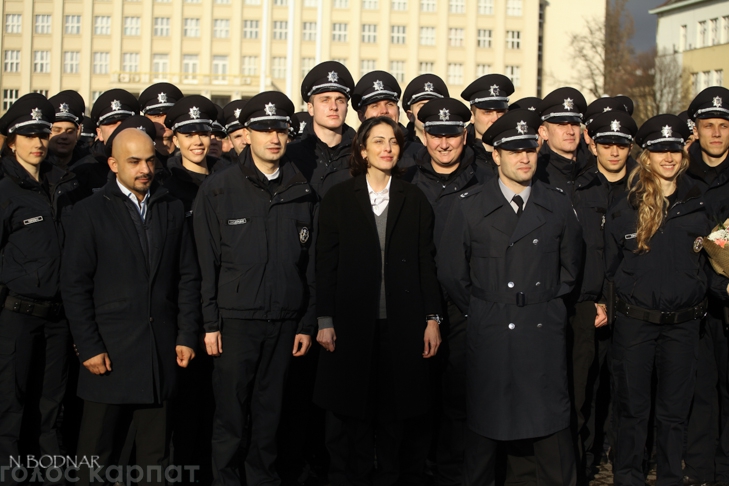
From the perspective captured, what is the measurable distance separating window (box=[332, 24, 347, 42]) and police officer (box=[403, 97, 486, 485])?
255 feet

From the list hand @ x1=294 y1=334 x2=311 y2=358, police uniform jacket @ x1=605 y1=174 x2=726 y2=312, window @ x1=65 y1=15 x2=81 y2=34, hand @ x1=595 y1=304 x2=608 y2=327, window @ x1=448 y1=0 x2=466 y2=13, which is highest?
window @ x1=448 y1=0 x2=466 y2=13

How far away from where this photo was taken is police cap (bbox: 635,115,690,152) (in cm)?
664

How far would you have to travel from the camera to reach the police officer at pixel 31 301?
6117mm

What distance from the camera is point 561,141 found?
7574mm

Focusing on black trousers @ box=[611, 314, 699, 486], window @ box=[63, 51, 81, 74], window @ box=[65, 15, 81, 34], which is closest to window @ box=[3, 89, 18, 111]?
window @ box=[63, 51, 81, 74]

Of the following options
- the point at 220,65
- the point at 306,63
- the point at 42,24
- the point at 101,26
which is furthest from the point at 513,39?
the point at 42,24

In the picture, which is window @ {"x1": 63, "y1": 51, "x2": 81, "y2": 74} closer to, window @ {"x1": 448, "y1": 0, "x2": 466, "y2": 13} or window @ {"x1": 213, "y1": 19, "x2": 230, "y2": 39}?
window @ {"x1": 213, "y1": 19, "x2": 230, "y2": 39}

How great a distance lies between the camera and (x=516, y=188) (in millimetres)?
6000

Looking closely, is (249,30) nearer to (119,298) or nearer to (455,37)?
(455,37)

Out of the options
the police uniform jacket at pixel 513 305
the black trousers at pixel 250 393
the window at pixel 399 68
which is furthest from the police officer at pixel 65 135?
the window at pixel 399 68

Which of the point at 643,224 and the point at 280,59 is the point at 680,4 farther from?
the point at 643,224

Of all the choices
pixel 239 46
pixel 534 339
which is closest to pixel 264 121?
pixel 534 339

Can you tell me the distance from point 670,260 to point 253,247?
2.92 metres

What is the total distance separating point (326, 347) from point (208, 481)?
148 cm
